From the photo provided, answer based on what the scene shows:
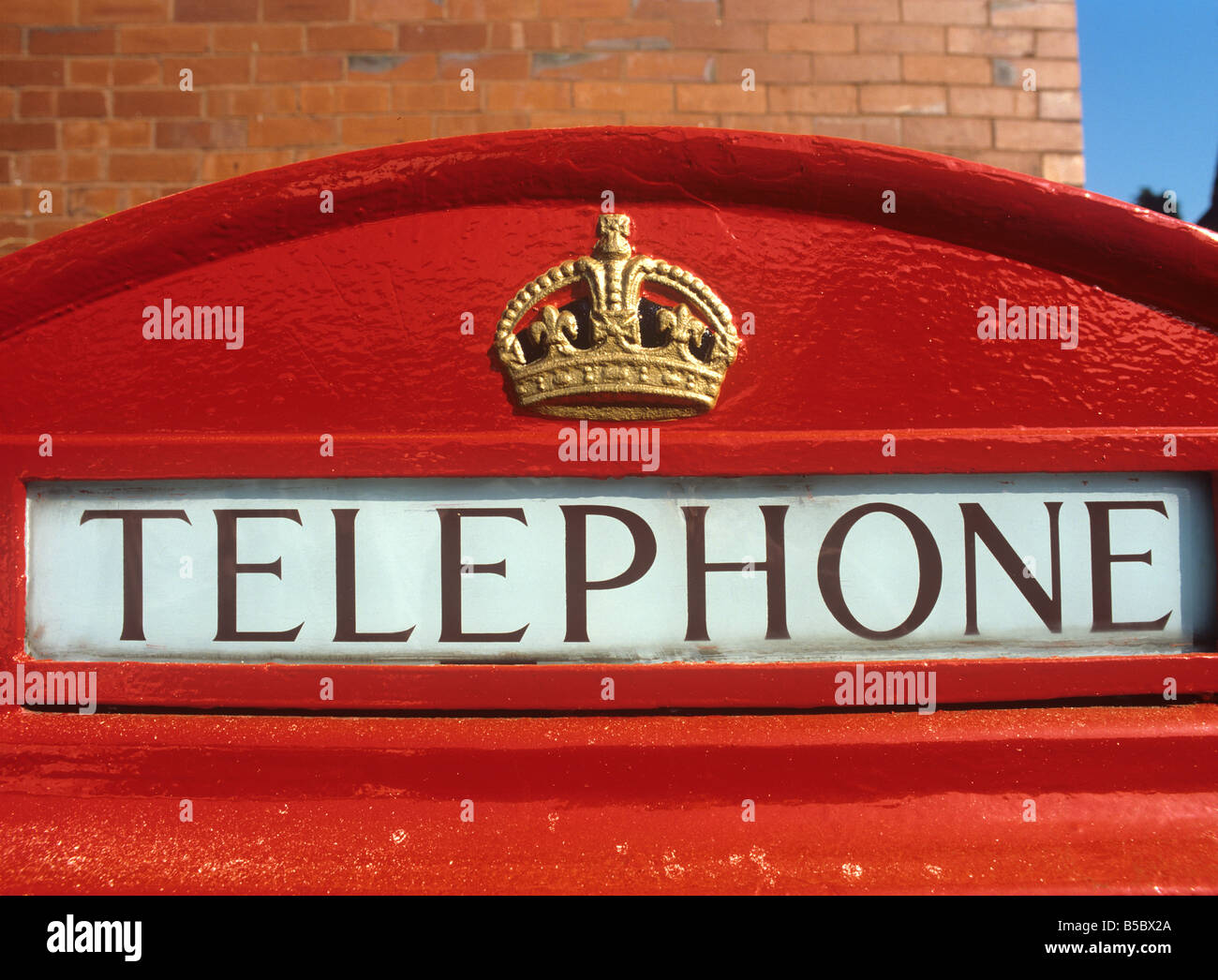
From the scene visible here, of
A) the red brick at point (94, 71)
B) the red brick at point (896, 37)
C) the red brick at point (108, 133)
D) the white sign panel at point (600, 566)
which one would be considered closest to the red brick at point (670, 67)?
the red brick at point (896, 37)

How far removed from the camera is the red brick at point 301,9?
8.35 feet

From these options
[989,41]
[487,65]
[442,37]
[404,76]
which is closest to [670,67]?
[487,65]

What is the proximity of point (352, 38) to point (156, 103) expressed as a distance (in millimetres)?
686

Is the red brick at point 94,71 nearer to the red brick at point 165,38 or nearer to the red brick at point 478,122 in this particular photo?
the red brick at point 165,38

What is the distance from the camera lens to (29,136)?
8.50 ft

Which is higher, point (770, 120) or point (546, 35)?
point (546, 35)

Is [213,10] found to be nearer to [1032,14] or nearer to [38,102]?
[38,102]

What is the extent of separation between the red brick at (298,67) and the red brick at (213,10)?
15 cm

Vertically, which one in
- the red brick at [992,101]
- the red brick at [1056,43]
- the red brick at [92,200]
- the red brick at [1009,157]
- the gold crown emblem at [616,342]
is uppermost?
the red brick at [1056,43]

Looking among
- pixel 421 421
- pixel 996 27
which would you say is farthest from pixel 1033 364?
pixel 996 27

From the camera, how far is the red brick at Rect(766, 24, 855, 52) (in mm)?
2576

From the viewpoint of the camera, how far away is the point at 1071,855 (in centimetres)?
83
